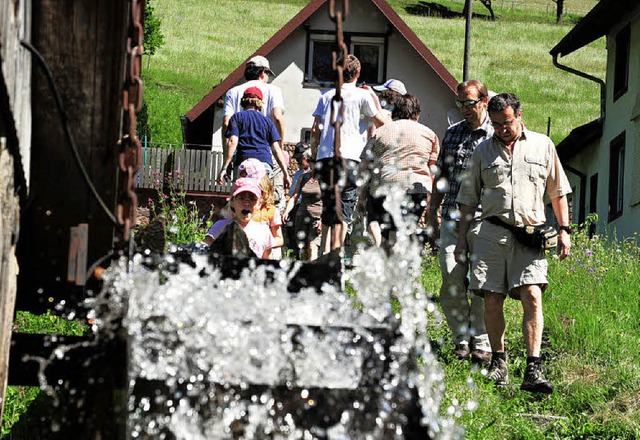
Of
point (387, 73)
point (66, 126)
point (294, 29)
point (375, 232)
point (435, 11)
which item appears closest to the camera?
point (66, 126)

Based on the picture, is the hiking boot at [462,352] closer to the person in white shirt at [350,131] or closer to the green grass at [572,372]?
the green grass at [572,372]

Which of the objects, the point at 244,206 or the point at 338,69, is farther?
the point at 244,206

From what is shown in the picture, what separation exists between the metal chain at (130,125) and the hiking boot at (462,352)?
426 centimetres

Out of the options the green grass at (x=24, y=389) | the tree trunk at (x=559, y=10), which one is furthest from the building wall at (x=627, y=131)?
the tree trunk at (x=559, y=10)

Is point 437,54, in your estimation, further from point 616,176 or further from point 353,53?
point 616,176

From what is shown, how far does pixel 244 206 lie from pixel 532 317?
6.76 feet

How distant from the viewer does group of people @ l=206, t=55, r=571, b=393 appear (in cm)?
811

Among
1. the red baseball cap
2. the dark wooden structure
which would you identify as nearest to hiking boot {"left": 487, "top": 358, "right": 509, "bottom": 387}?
the dark wooden structure

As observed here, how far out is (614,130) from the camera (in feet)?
86.6

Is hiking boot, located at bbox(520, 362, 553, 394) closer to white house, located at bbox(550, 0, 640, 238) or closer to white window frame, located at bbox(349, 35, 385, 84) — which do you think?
white house, located at bbox(550, 0, 640, 238)

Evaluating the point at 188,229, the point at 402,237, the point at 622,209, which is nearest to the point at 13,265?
the point at 402,237

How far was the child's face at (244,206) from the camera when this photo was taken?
27.6 ft

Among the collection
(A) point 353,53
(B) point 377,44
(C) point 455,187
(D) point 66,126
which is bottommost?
(D) point 66,126

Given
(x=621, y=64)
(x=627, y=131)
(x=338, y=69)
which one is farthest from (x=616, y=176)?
(x=338, y=69)
